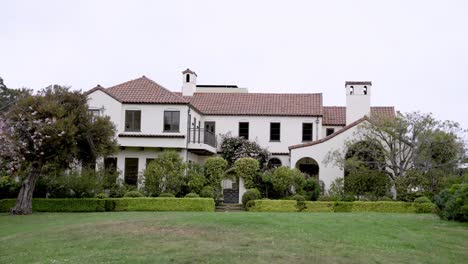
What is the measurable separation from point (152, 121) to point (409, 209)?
16520 millimetres

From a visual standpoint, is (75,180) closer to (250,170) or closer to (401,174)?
(250,170)

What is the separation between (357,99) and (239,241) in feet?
88.8

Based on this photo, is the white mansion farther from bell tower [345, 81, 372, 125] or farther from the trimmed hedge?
the trimmed hedge

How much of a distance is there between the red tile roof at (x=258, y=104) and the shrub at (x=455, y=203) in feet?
63.4

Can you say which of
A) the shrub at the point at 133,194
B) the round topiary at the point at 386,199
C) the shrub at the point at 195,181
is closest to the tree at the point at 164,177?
the shrub at the point at 195,181

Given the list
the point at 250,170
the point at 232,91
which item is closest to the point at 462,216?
the point at 250,170

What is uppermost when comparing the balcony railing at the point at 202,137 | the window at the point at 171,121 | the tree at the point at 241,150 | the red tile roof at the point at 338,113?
the red tile roof at the point at 338,113

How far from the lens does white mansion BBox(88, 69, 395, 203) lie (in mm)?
35156

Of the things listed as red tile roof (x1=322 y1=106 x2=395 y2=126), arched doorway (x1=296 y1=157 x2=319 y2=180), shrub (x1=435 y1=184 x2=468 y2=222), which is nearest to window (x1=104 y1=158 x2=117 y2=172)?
arched doorway (x1=296 y1=157 x2=319 y2=180)

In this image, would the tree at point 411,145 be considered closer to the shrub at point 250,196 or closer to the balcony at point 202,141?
the shrub at point 250,196

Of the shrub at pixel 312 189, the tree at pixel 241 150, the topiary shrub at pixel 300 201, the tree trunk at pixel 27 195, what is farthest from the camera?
the tree at pixel 241 150

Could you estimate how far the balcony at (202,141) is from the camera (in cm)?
3567

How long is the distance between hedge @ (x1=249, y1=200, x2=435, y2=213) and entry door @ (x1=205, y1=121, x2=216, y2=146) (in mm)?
9160

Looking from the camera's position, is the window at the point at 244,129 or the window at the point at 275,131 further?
the window at the point at 244,129
